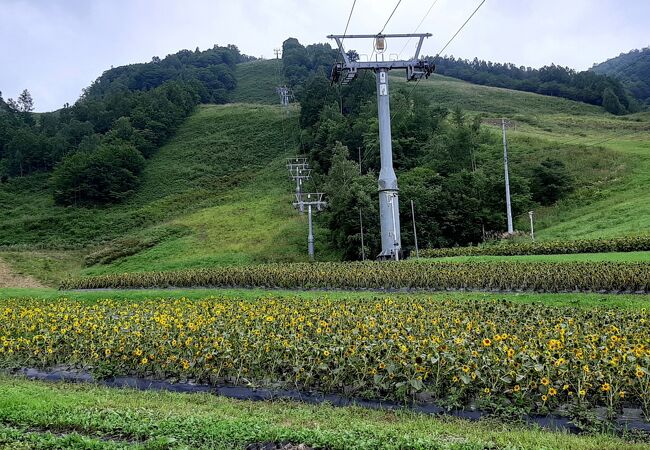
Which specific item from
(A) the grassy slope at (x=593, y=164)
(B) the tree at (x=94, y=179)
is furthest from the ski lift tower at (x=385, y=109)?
(B) the tree at (x=94, y=179)

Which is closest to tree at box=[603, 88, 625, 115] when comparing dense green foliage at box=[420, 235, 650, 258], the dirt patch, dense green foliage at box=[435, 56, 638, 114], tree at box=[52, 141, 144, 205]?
dense green foliage at box=[435, 56, 638, 114]

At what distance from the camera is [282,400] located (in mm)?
8672

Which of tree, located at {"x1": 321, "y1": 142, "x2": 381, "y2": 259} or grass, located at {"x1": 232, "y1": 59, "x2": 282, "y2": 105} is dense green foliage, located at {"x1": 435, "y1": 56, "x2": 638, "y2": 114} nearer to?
grass, located at {"x1": 232, "y1": 59, "x2": 282, "y2": 105}

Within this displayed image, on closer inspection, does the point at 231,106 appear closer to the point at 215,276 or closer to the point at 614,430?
the point at 215,276

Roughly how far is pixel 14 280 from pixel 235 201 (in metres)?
29.1

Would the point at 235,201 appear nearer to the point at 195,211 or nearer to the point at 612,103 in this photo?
the point at 195,211

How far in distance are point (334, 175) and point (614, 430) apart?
35.5 meters

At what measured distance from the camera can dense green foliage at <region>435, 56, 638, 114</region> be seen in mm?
107938

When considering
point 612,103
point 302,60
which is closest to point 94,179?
point 612,103

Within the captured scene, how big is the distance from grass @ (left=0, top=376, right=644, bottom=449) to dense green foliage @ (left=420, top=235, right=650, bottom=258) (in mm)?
21761

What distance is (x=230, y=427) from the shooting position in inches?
262

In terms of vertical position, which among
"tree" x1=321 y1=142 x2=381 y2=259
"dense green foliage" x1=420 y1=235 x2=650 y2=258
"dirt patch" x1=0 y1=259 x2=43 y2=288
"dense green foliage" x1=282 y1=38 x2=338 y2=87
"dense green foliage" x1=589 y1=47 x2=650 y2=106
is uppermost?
"dense green foliage" x1=282 y1=38 x2=338 y2=87

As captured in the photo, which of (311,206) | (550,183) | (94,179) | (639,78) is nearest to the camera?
(550,183)

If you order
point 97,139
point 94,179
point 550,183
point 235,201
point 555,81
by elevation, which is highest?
point 555,81
